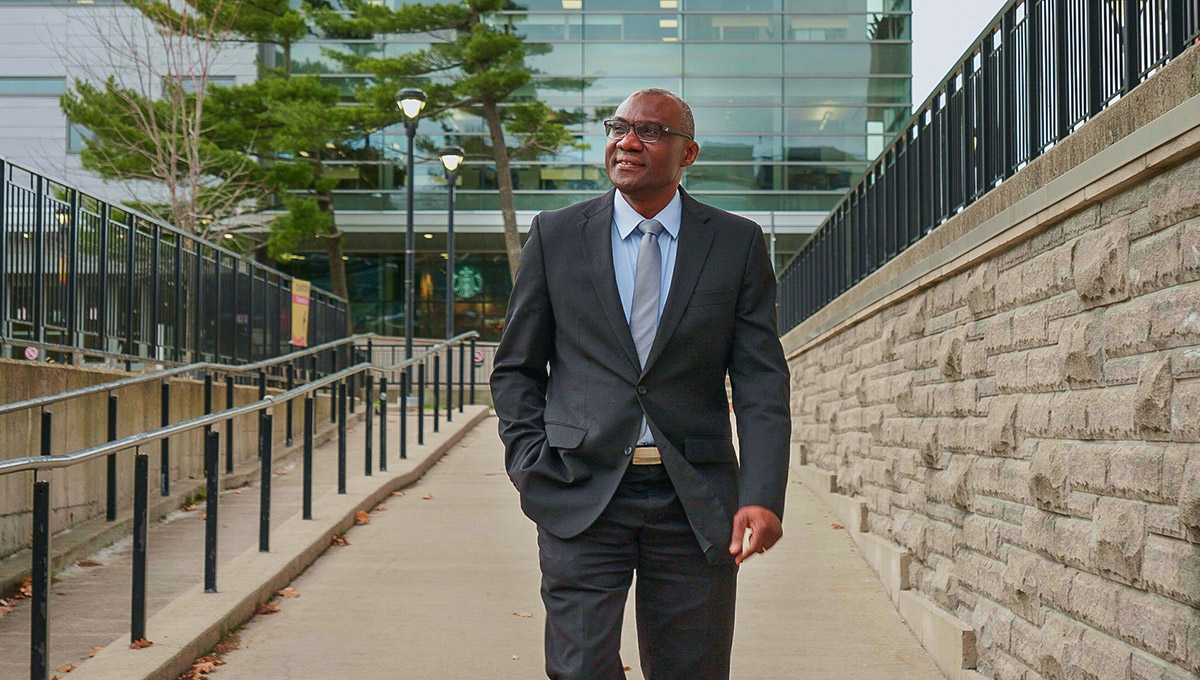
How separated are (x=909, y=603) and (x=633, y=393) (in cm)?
407

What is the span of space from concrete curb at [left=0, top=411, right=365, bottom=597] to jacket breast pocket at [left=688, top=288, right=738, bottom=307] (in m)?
4.76

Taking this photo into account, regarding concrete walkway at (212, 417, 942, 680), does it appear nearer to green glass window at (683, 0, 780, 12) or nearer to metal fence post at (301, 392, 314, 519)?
metal fence post at (301, 392, 314, 519)

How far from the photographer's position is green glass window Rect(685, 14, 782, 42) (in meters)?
36.6

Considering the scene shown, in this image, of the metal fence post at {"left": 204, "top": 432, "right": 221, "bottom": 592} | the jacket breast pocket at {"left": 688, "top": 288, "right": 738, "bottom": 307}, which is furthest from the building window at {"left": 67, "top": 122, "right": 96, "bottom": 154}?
the jacket breast pocket at {"left": 688, "top": 288, "right": 738, "bottom": 307}

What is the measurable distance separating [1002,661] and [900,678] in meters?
0.72

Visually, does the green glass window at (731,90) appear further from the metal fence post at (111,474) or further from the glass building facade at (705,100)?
the metal fence post at (111,474)

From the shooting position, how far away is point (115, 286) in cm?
1224

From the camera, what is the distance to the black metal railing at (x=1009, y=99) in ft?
15.4

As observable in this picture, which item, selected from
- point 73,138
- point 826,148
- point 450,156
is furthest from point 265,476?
point 73,138

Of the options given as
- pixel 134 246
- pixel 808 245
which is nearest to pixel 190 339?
pixel 134 246

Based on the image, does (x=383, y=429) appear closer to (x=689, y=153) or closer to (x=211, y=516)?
(x=211, y=516)

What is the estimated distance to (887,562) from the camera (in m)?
7.63

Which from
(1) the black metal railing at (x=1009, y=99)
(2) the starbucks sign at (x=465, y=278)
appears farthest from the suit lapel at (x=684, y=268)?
(2) the starbucks sign at (x=465, y=278)

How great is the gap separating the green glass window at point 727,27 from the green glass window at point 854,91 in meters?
1.91
